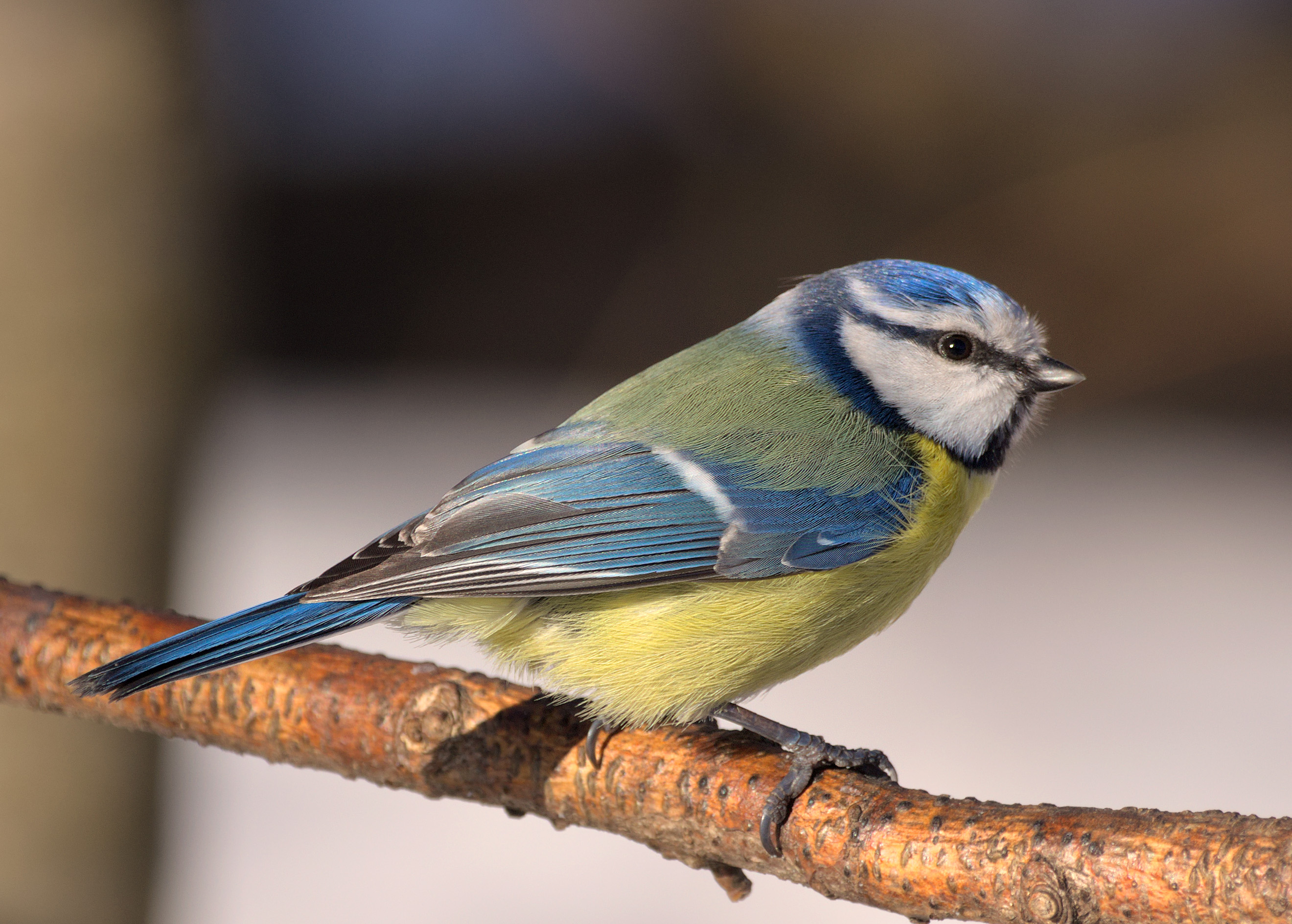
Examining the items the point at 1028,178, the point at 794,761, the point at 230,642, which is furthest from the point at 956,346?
the point at 1028,178

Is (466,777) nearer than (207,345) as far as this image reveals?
Yes

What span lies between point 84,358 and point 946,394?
1159 millimetres

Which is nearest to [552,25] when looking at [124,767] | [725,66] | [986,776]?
[725,66]

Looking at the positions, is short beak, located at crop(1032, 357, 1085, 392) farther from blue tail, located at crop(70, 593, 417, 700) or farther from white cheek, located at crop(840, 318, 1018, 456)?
blue tail, located at crop(70, 593, 417, 700)

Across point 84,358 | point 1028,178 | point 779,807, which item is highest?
point 1028,178

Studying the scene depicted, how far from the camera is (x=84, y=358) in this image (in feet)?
5.29

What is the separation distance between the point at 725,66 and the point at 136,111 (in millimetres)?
862

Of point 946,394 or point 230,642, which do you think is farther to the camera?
point 946,394

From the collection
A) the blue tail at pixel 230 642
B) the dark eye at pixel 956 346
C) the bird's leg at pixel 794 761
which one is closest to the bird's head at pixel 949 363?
the dark eye at pixel 956 346

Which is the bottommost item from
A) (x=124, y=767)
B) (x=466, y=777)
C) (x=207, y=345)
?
(x=466, y=777)

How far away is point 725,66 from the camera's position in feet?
6.14

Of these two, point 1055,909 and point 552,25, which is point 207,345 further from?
point 1055,909

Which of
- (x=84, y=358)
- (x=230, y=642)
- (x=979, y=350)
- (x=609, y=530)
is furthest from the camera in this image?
(x=84, y=358)

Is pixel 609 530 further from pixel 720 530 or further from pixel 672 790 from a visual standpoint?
pixel 672 790
